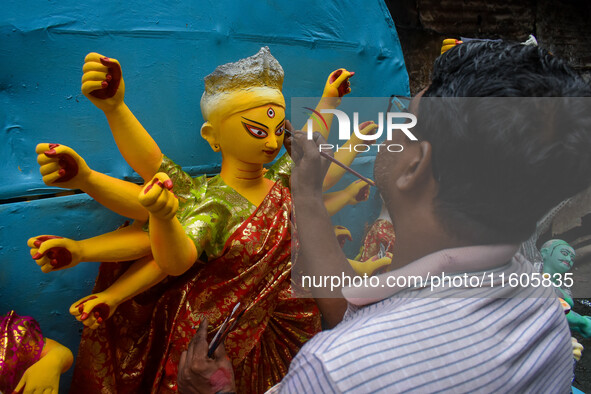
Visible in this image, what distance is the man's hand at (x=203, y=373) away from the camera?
40.3 inches

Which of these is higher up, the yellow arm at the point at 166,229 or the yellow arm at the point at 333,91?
the yellow arm at the point at 333,91

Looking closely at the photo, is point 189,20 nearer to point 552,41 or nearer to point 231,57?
point 231,57

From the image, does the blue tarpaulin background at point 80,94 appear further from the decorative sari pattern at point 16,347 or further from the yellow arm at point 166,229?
the yellow arm at point 166,229

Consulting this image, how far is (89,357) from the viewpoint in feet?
4.90

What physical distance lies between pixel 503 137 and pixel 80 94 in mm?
Result: 1385

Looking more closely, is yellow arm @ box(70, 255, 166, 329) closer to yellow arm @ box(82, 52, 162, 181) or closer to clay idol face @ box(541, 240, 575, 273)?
yellow arm @ box(82, 52, 162, 181)

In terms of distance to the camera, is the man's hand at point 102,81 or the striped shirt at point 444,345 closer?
the striped shirt at point 444,345

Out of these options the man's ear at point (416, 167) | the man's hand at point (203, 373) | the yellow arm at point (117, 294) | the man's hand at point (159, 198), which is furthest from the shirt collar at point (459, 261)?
the yellow arm at point (117, 294)

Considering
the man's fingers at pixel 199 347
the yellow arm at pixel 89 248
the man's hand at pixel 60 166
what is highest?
the man's hand at pixel 60 166

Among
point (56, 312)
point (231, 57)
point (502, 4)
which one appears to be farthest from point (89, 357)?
point (502, 4)

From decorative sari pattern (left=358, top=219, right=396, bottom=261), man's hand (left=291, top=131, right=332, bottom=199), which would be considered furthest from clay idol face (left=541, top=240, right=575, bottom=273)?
man's hand (left=291, top=131, right=332, bottom=199)

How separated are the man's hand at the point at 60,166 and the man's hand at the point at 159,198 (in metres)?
0.24

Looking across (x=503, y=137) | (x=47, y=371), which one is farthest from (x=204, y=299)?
(x=503, y=137)

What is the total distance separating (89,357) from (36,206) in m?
0.51
